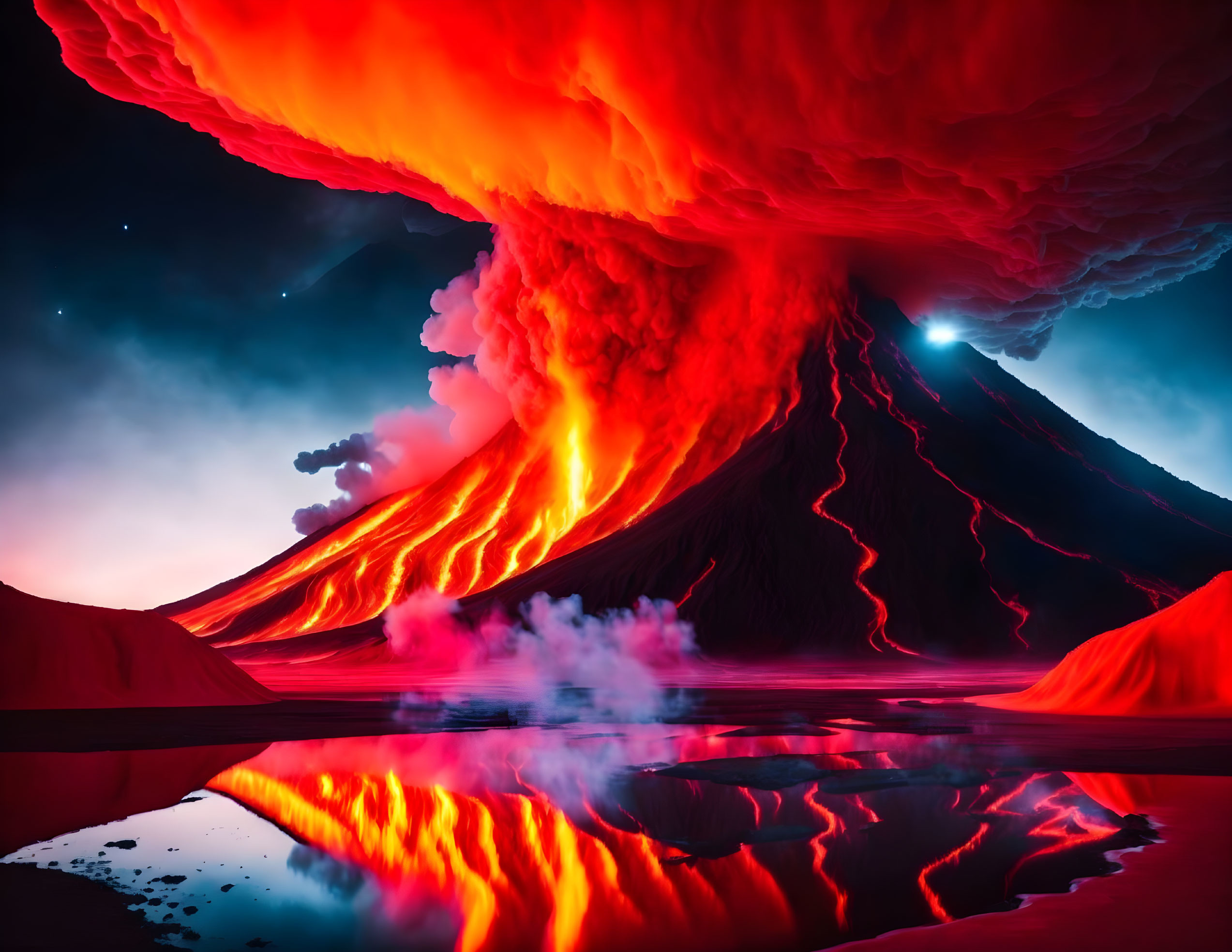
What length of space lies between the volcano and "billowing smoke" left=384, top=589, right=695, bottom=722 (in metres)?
1.73

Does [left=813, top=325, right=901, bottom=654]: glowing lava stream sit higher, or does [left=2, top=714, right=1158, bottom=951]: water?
[left=813, top=325, right=901, bottom=654]: glowing lava stream

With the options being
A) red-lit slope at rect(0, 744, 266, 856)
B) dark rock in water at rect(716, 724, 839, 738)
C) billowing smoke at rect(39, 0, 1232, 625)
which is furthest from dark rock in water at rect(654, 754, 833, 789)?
billowing smoke at rect(39, 0, 1232, 625)

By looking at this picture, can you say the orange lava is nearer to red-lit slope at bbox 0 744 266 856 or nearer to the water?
the water

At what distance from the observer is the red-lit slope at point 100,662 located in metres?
19.2

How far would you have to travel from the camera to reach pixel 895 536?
54031mm

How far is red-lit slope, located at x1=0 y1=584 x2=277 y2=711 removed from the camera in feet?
63.0

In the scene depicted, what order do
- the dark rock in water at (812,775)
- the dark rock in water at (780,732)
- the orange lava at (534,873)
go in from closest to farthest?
the orange lava at (534,873), the dark rock in water at (812,775), the dark rock in water at (780,732)

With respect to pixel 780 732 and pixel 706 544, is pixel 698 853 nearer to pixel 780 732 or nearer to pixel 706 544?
pixel 780 732

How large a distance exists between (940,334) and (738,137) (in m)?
31.0

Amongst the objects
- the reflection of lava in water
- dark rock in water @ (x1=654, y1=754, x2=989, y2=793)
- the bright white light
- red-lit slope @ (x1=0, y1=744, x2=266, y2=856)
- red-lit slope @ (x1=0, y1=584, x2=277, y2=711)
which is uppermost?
the bright white light

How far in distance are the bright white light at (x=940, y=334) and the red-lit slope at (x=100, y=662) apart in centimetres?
4786

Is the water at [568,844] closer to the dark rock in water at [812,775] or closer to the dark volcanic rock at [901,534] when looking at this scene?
the dark rock in water at [812,775]

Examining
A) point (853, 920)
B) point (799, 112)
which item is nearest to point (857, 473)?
point (799, 112)

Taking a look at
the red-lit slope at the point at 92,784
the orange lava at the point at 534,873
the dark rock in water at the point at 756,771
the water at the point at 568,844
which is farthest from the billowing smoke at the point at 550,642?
the orange lava at the point at 534,873
